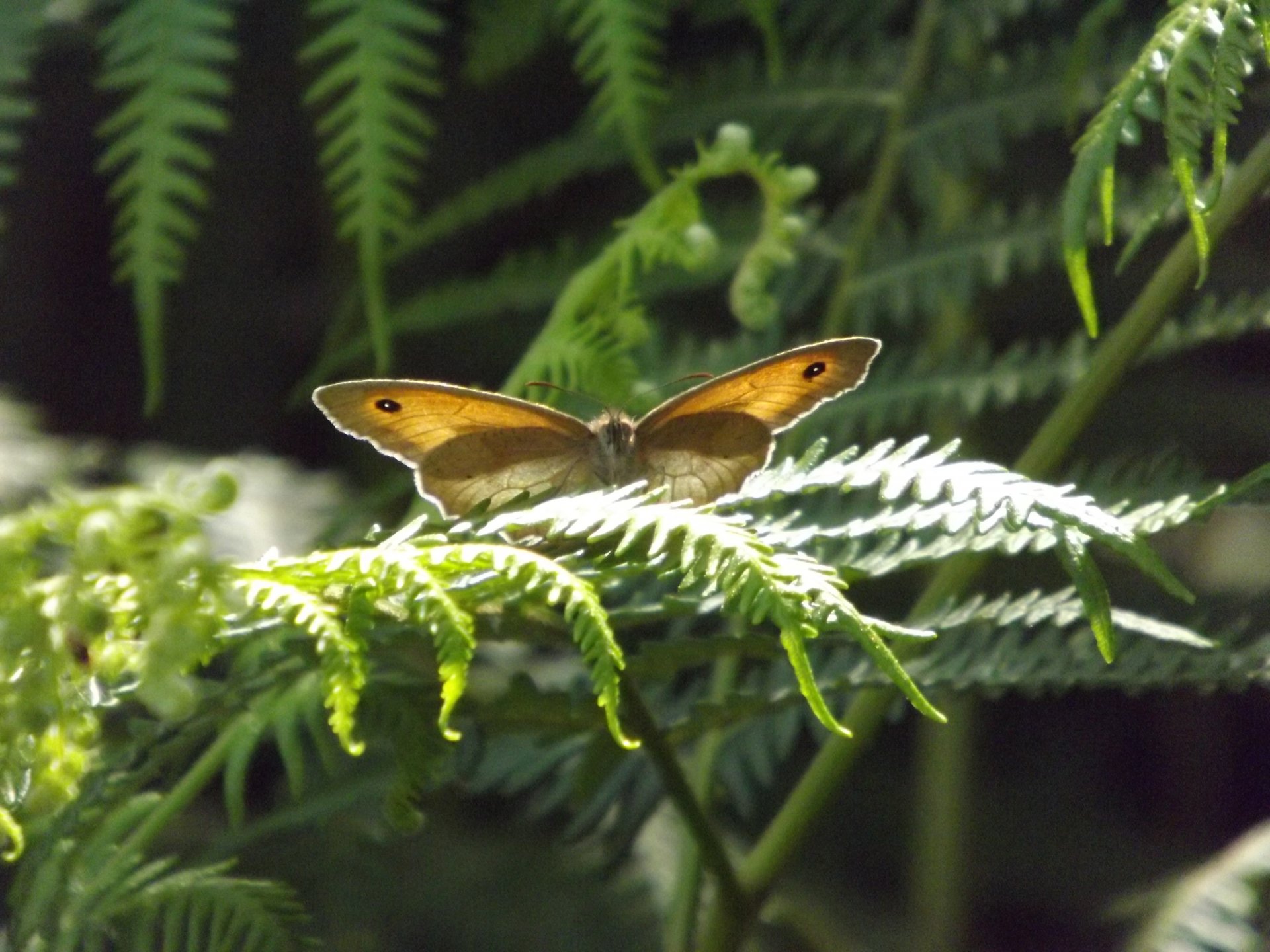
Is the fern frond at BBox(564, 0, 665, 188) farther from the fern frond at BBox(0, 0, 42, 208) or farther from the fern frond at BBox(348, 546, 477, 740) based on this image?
the fern frond at BBox(348, 546, 477, 740)

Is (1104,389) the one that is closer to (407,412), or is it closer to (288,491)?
(407,412)

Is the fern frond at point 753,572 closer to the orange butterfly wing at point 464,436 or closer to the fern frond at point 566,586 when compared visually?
the fern frond at point 566,586

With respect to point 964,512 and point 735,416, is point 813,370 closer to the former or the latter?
point 735,416

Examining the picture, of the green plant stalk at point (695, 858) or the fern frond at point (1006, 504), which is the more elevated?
the fern frond at point (1006, 504)

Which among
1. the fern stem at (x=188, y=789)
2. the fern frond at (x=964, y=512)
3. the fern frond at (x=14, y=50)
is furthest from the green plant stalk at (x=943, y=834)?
the fern frond at (x=14, y=50)

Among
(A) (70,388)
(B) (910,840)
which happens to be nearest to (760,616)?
(B) (910,840)

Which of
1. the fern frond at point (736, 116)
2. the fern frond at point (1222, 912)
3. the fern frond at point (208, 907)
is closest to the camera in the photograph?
the fern frond at point (208, 907)

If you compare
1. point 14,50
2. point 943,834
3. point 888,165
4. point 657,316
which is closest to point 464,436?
point 14,50
